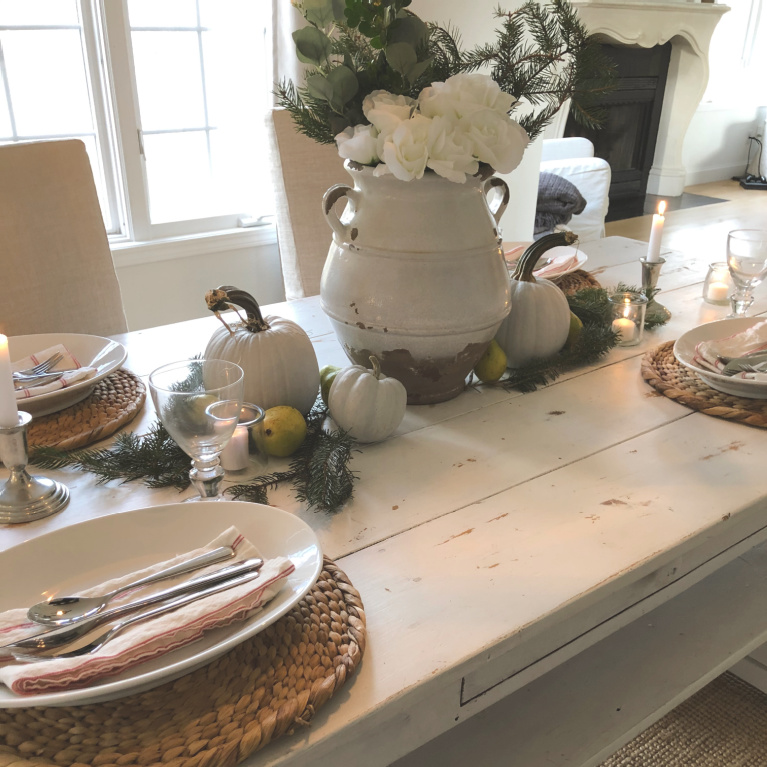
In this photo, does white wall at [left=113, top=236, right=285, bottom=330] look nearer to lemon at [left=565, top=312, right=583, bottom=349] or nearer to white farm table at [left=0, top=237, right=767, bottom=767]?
white farm table at [left=0, top=237, right=767, bottom=767]

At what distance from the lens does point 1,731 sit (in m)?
0.49

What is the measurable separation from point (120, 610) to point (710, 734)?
3.70ft

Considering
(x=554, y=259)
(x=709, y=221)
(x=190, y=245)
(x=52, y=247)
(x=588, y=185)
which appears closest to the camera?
(x=52, y=247)

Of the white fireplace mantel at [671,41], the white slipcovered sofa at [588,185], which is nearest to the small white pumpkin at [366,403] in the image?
the white slipcovered sofa at [588,185]

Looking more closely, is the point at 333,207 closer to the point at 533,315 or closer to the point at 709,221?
the point at 533,315

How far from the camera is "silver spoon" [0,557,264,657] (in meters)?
0.53

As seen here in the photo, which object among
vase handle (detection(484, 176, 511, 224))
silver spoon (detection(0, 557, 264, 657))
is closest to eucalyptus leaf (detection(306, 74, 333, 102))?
vase handle (detection(484, 176, 511, 224))

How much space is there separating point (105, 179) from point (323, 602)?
2.11 metres

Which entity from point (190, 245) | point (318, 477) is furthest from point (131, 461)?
point (190, 245)

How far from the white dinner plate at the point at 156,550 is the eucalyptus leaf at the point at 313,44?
0.51 m

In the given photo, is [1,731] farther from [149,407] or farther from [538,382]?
[538,382]

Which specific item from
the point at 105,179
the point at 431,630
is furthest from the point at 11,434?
the point at 105,179

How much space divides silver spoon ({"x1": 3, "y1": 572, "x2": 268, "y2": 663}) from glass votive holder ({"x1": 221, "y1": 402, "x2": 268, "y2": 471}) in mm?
239

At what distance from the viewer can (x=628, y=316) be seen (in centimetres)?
120
